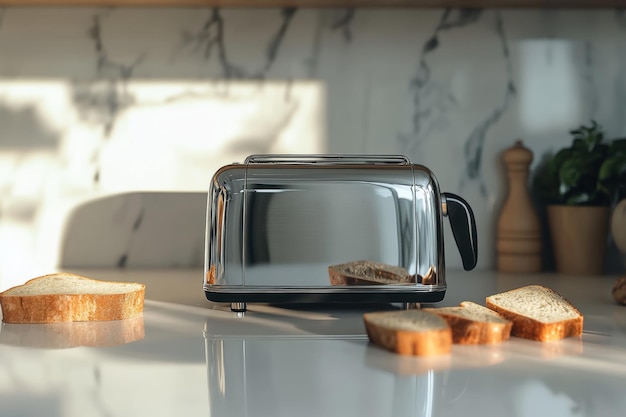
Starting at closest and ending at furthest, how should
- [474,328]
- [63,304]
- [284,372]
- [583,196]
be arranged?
[284,372] → [474,328] → [63,304] → [583,196]

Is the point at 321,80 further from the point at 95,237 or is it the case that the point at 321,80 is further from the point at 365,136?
the point at 95,237

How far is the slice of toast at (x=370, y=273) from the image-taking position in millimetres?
1024

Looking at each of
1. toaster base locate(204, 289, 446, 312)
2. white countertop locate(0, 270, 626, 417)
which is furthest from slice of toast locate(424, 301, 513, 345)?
toaster base locate(204, 289, 446, 312)

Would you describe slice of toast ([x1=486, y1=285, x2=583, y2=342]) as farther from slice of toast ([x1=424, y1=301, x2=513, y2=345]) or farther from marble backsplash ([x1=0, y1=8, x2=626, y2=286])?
marble backsplash ([x1=0, y1=8, x2=626, y2=286])

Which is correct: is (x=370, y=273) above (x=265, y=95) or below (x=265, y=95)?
below

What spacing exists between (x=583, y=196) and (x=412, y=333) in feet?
2.77

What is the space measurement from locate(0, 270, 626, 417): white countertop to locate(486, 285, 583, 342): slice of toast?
16mm

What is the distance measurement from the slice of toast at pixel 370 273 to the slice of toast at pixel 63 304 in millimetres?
265

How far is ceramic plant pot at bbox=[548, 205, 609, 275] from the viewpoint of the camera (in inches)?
60.2

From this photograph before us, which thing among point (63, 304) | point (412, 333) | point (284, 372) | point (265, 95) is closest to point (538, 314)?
point (412, 333)

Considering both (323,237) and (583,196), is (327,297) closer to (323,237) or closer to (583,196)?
(323,237)

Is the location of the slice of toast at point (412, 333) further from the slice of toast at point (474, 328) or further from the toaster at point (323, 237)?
the toaster at point (323, 237)

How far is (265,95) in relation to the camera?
5.35 ft

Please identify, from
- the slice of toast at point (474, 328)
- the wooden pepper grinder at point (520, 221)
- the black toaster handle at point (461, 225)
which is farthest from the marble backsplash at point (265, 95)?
the slice of toast at point (474, 328)
